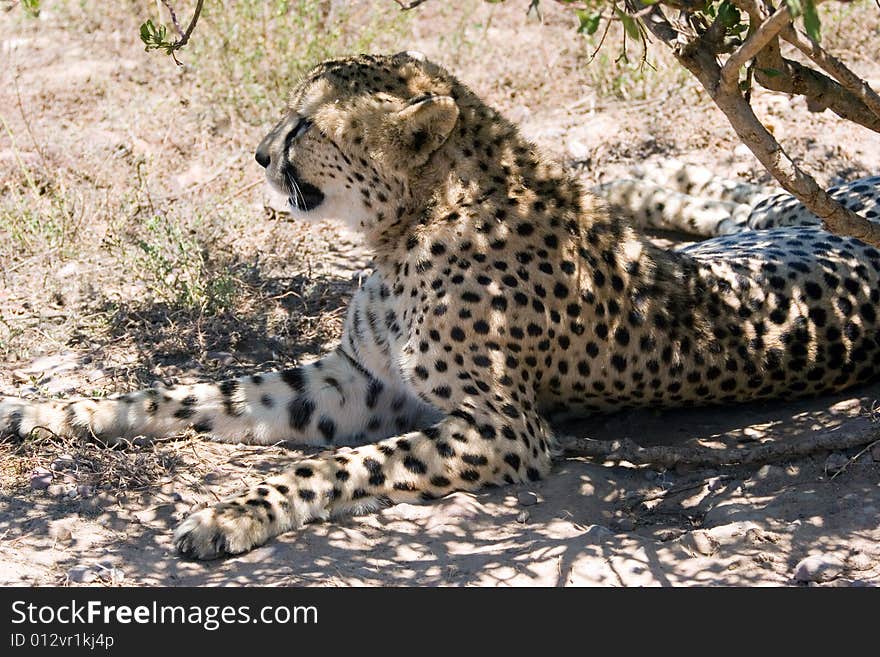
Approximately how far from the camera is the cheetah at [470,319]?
4.61 m

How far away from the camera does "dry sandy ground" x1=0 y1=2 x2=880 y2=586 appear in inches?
153

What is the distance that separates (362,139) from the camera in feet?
15.6

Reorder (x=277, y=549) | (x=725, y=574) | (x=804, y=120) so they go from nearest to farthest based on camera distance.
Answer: (x=725, y=574), (x=277, y=549), (x=804, y=120)

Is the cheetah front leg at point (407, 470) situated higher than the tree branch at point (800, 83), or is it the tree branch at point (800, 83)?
the tree branch at point (800, 83)

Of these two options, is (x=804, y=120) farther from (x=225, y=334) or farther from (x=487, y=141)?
(x=225, y=334)

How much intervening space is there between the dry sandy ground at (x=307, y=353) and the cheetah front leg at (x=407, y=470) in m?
0.07

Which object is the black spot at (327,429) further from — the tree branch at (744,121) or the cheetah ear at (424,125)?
the tree branch at (744,121)

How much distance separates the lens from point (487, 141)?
4840 millimetres

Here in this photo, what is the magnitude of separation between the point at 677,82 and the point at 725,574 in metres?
5.01

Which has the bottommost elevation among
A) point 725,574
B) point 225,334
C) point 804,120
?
point 725,574

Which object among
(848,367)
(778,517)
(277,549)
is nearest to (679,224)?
(848,367)

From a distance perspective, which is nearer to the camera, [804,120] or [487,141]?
[487,141]

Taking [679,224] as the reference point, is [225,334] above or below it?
below

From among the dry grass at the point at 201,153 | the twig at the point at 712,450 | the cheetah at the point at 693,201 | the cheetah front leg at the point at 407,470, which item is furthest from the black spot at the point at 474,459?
the cheetah at the point at 693,201
